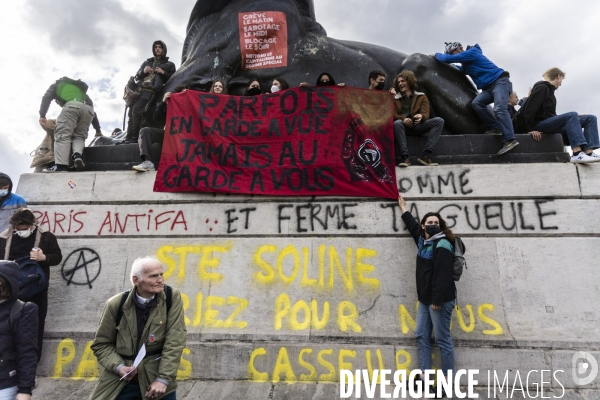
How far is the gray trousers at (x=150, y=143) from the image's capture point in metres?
6.94

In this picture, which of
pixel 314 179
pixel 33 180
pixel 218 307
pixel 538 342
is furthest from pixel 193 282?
pixel 538 342

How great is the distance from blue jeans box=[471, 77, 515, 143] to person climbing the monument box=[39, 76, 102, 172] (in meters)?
6.82

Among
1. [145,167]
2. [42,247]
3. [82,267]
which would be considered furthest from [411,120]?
[42,247]

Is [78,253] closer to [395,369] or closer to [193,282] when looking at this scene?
[193,282]

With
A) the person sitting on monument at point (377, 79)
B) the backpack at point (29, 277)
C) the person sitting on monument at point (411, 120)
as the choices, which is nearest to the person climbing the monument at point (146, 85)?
the backpack at point (29, 277)

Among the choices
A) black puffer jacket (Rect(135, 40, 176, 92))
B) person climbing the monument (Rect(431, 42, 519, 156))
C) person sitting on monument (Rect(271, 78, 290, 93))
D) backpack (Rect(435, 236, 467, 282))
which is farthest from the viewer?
black puffer jacket (Rect(135, 40, 176, 92))

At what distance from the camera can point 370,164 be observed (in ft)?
20.8

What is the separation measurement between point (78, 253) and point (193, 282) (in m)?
1.89

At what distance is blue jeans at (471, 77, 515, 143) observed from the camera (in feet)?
21.3

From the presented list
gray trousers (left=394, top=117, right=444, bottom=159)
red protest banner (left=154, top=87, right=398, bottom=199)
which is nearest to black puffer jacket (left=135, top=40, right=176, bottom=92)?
red protest banner (left=154, top=87, right=398, bottom=199)

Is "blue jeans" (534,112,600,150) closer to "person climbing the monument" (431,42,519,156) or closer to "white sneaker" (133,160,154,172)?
"person climbing the monument" (431,42,519,156)

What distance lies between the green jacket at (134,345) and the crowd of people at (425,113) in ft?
12.9

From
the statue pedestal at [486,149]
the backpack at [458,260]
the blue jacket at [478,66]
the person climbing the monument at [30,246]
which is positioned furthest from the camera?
the blue jacket at [478,66]

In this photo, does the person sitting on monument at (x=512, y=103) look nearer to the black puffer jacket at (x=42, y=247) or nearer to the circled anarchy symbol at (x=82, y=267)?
the circled anarchy symbol at (x=82, y=267)
